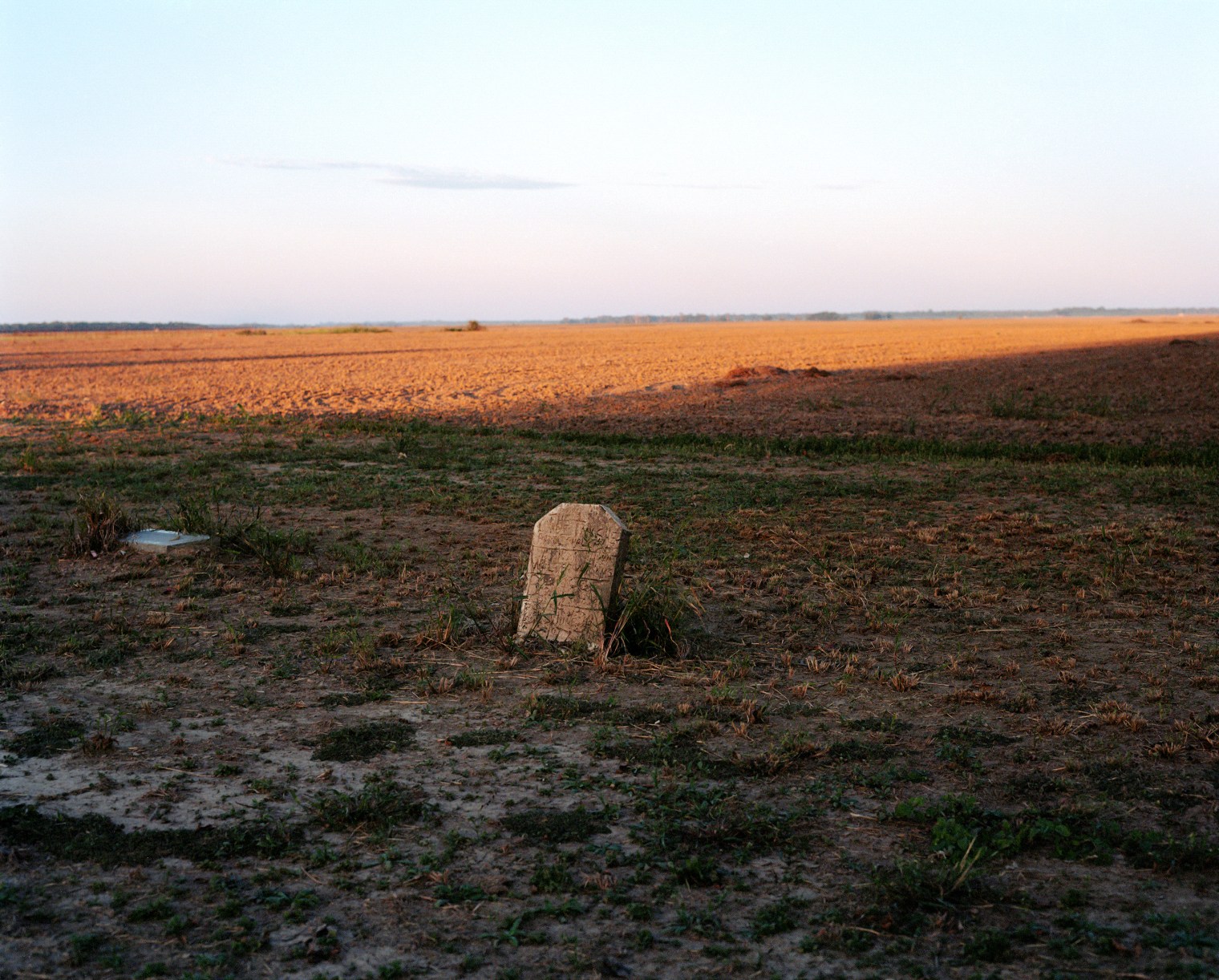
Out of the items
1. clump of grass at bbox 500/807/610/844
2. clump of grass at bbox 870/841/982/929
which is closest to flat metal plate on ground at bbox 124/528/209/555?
clump of grass at bbox 500/807/610/844

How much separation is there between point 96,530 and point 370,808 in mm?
5907

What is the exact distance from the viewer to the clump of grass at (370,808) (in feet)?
14.3

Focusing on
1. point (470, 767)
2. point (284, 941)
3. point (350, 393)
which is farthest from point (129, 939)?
point (350, 393)

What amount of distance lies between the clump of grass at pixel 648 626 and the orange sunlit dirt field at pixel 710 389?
12710mm

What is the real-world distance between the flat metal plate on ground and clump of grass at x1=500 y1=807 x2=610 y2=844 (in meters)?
5.72

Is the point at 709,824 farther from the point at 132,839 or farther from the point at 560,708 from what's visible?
the point at 132,839

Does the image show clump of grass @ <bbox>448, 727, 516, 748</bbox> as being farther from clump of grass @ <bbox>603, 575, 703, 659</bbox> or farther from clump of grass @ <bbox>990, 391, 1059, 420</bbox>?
clump of grass @ <bbox>990, 391, 1059, 420</bbox>

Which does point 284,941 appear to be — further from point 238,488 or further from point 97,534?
point 238,488

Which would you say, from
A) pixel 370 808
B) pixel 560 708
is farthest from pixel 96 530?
pixel 370 808

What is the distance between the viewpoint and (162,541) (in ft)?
30.0

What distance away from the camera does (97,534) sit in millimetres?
9133

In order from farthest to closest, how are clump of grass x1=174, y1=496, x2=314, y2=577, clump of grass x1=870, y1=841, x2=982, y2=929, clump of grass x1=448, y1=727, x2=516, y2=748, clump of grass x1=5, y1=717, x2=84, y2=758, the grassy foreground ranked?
1. clump of grass x1=174, y1=496, x2=314, y2=577
2. clump of grass x1=448, y1=727, x2=516, y2=748
3. clump of grass x1=5, y1=717, x2=84, y2=758
4. clump of grass x1=870, y1=841, x2=982, y2=929
5. the grassy foreground

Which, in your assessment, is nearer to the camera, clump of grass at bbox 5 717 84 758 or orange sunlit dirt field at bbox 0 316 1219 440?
clump of grass at bbox 5 717 84 758

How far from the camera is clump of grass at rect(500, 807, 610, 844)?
14.0 ft
